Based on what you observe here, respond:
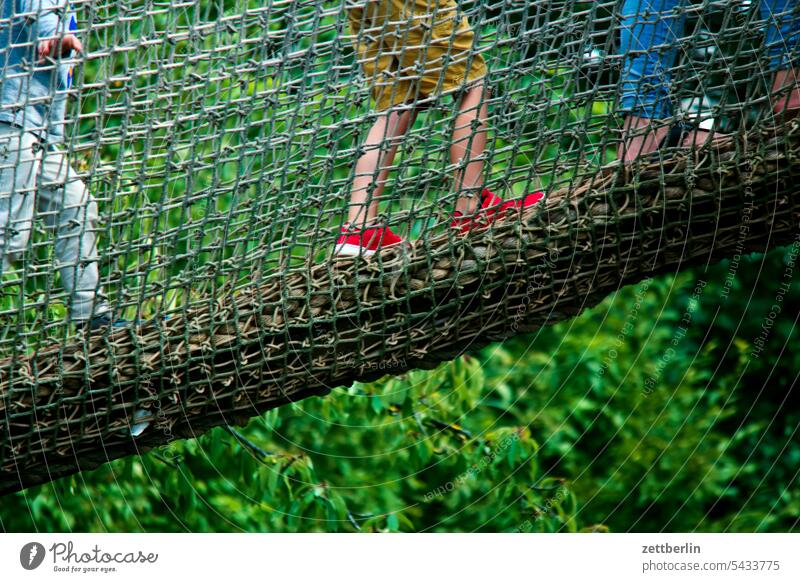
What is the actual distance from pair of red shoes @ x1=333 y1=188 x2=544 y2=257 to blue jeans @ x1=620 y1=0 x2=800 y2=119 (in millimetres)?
176

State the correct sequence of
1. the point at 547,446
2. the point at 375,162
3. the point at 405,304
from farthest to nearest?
the point at 547,446 → the point at 375,162 → the point at 405,304

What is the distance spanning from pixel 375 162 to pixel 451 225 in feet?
0.54

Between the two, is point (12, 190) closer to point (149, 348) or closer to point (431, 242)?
point (149, 348)

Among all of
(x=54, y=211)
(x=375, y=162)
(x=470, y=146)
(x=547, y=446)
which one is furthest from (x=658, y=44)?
(x=547, y=446)

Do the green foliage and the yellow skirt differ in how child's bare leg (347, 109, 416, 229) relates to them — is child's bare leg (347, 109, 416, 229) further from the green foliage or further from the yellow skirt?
the green foliage

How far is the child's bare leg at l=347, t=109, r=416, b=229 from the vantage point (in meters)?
1.54

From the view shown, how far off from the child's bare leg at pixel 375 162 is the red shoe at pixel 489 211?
0.36 ft

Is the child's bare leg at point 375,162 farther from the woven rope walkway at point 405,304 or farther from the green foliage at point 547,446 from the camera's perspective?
the green foliage at point 547,446

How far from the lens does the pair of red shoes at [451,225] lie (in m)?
1.51

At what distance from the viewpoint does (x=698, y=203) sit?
4.85 feet

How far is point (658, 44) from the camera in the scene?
1533 millimetres

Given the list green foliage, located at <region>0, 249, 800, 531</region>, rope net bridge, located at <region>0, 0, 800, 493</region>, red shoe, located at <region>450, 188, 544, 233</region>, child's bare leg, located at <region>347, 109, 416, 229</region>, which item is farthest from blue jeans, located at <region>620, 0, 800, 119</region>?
green foliage, located at <region>0, 249, 800, 531</region>

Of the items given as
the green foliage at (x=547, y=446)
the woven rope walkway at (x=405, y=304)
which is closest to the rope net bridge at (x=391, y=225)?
the woven rope walkway at (x=405, y=304)

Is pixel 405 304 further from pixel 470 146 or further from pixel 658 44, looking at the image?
pixel 658 44
